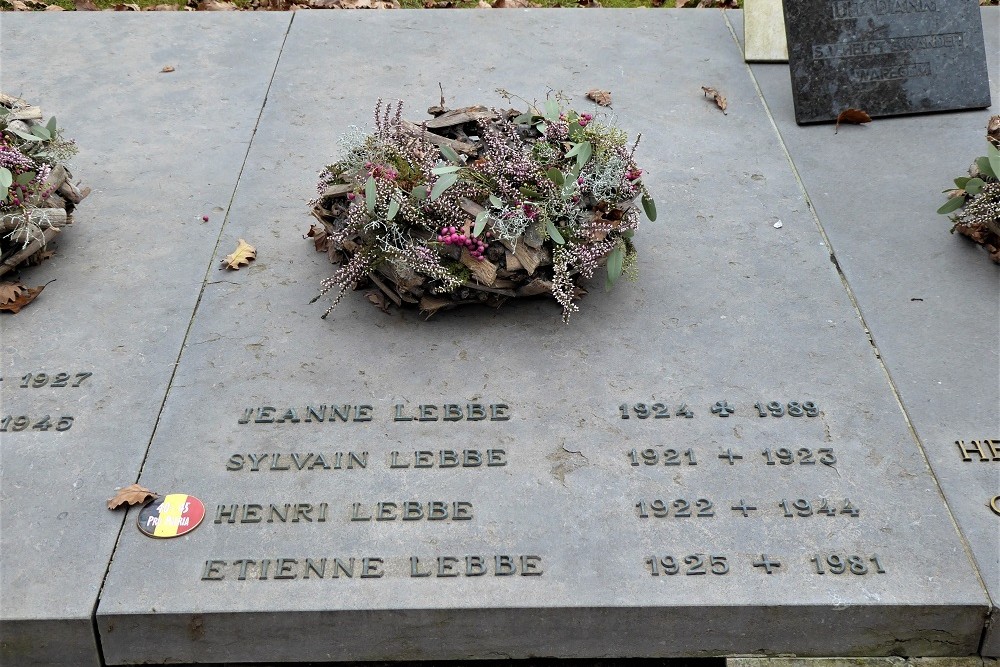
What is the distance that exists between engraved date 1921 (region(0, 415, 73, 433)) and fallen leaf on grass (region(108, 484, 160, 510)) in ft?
1.38

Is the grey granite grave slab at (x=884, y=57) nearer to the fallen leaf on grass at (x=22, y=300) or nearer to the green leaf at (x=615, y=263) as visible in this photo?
the green leaf at (x=615, y=263)

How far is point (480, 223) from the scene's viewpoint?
3.46 metres

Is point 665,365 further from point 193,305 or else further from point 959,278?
point 193,305

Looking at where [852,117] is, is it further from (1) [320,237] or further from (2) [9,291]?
(2) [9,291]

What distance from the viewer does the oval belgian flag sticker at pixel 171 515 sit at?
112 inches

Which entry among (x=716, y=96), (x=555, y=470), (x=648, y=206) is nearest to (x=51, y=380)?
(x=555, y=470)

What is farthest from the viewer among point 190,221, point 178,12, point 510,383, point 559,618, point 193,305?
point 178,12

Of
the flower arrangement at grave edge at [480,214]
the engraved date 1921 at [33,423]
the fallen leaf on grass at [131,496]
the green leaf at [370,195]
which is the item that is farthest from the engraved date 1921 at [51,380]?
the green leaf at [370,195]

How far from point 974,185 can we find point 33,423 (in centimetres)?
373

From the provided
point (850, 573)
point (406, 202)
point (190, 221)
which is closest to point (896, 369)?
point (850, 573)

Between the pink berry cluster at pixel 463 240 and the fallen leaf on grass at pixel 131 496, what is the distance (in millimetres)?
1331

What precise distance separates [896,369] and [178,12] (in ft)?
15.9

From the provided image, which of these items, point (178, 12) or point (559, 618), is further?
point (178, 12)

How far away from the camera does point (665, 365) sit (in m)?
3.47
